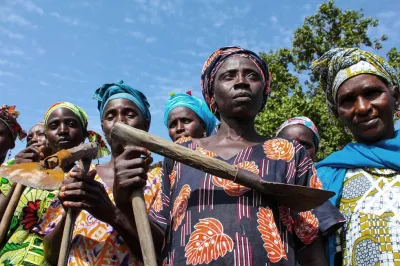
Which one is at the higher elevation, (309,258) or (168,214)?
(168,214)

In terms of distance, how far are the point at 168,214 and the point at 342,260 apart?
1124 millimetres

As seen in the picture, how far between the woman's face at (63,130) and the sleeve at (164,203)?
1775mm

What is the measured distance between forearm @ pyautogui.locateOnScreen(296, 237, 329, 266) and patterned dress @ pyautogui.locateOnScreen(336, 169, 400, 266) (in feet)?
1.16

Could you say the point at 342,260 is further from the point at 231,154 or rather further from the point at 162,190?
the point at 162,190

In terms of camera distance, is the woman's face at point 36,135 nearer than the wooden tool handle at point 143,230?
No

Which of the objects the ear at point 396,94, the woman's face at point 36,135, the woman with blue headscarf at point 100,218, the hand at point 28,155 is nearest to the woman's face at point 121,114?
the woman with blue headscarf at point 100,218

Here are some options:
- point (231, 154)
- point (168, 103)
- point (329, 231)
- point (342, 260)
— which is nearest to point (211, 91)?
point (231, 154)

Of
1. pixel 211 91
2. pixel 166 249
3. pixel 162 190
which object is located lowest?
pixel 166 249

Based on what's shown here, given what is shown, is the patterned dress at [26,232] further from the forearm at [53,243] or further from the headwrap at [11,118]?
the headwrap at [11,118]

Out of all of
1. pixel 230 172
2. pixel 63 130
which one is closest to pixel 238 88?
pixel 230 172

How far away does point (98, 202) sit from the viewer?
239 cm

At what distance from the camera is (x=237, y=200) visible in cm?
213

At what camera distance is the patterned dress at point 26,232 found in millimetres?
3082

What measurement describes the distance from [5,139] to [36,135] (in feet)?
2.68
